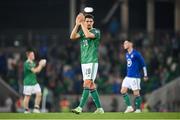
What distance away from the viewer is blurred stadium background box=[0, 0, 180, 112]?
40.6 meters

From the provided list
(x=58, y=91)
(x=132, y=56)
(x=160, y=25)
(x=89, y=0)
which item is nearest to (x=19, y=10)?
(x=89, y=0)

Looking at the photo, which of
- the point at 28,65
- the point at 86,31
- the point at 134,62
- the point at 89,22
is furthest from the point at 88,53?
the point at 28,65

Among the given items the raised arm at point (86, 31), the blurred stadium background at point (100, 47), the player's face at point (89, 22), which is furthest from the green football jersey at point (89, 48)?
the blurred stadium background at point (100, 47)

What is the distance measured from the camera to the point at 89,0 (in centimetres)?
4922

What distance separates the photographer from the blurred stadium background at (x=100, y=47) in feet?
133

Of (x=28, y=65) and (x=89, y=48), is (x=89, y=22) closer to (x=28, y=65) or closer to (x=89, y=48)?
(x=89, y=48)

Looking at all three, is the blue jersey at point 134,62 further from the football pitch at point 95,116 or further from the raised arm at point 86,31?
the raised arm at point 86,31

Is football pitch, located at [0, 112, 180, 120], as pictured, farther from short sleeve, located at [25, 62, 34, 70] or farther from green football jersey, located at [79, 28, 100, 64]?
short sleeve, located at [25, 62, 34, 70]

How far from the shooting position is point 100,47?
43.9 m

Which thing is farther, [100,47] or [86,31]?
[100,47]

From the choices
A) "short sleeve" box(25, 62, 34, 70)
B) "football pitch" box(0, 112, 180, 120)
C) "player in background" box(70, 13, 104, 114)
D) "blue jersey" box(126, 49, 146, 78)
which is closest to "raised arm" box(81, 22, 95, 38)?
"player in background" box(70, 13, 104, 114)

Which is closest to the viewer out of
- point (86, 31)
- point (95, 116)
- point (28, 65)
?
point (95, 116)

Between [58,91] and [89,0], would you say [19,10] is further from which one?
[58,91]

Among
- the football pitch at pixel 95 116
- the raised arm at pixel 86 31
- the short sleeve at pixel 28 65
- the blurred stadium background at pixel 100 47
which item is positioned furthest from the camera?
the blurred stadium background at pixel 100 47
